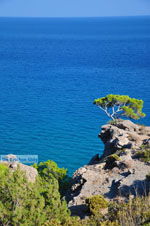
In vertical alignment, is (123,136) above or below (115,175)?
above

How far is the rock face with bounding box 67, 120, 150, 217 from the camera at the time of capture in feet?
78.6

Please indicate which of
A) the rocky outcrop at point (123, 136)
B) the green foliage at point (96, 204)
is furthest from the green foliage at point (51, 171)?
the green foliage at point (96, 204)

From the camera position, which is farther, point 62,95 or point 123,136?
point 62,95

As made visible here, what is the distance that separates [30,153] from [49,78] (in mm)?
45292

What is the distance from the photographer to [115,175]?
2767cm

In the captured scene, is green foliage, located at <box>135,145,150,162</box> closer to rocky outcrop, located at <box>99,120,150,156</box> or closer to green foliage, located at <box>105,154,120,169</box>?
rocky outcrop, located at <box>99,120,150,156</box>

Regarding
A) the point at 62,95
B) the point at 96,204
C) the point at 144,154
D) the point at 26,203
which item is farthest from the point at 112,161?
the point at 62,95

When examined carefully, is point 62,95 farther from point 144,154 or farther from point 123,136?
point 144,154

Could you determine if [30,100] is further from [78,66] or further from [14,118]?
[78,66]

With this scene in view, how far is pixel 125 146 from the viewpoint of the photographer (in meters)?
32.6

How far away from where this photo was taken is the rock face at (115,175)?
78.6ft

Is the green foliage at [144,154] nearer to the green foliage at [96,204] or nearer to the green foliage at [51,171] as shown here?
the green foliage at [51,171]

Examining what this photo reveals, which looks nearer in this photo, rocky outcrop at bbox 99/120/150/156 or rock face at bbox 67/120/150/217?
rock face at bbox 67/120/150/217

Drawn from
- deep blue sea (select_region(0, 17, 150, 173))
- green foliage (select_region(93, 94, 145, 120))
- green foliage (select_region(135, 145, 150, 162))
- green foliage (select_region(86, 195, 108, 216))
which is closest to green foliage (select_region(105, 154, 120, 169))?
green foliage (select_region(135, 145, 150, 162))
